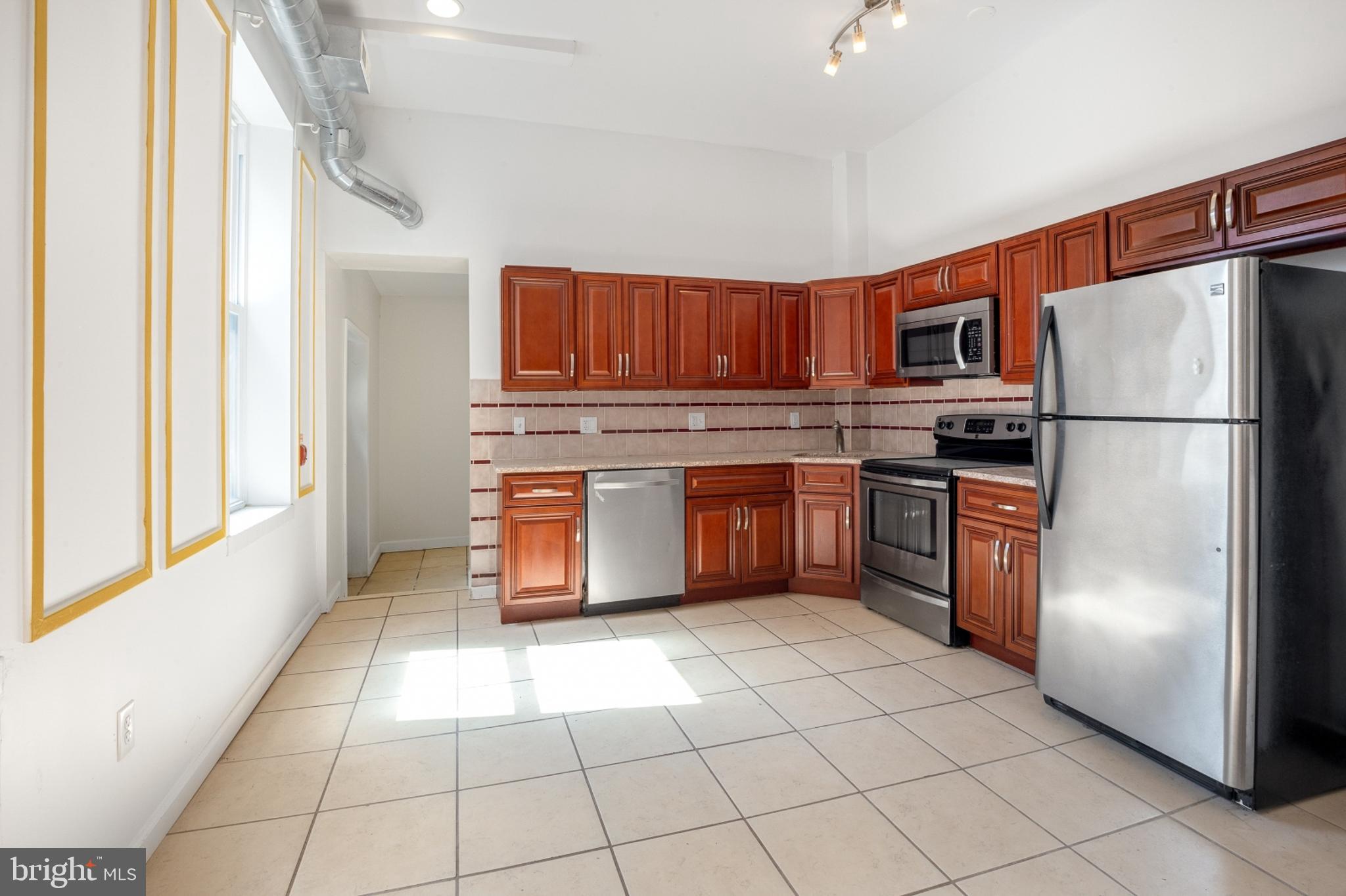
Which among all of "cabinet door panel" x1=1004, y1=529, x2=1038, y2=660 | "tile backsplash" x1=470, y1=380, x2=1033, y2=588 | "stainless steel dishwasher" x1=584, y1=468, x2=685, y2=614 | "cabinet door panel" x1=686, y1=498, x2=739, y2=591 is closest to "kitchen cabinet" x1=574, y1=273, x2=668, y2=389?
"tile backsplash" x1=470, y1=380, x2=1033, y2=588

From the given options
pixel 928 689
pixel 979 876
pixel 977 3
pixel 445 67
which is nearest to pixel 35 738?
pixel 979 876

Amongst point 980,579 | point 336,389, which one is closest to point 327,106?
point 336,389

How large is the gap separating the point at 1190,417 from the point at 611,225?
349 cm

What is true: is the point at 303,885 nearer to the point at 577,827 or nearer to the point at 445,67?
the point at 577,827

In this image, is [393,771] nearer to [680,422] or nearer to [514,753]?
[514,753]

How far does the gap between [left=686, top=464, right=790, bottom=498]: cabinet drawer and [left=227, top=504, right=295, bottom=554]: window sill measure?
2156 millimetres

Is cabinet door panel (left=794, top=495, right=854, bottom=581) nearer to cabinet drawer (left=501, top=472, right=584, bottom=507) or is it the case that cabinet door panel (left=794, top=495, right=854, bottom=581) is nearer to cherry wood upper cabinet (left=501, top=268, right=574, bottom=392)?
cabinet drawer (left=501, top=472, right=584, bottom=507)

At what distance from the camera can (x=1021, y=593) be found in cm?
299

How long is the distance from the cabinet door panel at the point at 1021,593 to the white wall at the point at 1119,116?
1.73 meters

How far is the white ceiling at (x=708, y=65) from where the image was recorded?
3.18 metres

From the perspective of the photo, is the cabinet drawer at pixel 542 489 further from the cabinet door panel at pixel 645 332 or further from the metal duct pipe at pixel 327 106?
the metal duct pipe at pixel 327 106

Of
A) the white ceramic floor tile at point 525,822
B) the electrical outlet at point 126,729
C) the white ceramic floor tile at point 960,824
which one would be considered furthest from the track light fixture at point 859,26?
the electrical outlet at point 126,729

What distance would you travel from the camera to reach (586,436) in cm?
452

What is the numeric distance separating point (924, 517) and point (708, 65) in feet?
8.91
